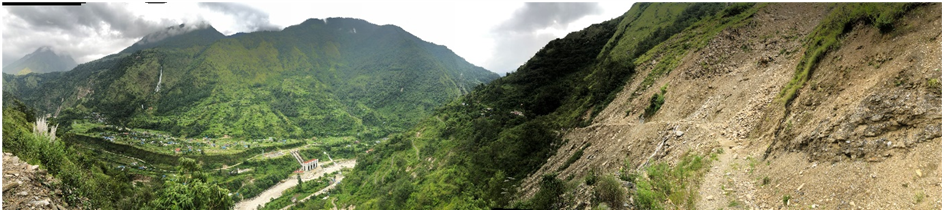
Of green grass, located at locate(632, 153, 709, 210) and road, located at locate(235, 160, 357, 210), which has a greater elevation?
road, located at locate(235, 160, 357, 210)

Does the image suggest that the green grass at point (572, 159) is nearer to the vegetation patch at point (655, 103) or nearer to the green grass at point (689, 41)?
the vegetation patch at point (655, 103)

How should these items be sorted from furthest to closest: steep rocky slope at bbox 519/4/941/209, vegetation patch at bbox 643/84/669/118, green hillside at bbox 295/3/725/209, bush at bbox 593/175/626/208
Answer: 1. green hillside at bbox 295/3/725/209
2. vegetation patch at bbox 643/84/669/118
3. bush at bbox 593/175/626/208
4. steep rocky slope at bbox 519/4/941/209

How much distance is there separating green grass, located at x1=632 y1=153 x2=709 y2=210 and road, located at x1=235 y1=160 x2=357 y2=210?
69.0 m

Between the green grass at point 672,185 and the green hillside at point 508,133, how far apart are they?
11.1ft

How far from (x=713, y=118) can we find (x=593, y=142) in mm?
6710

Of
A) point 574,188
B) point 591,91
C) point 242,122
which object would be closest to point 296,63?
point 242,122

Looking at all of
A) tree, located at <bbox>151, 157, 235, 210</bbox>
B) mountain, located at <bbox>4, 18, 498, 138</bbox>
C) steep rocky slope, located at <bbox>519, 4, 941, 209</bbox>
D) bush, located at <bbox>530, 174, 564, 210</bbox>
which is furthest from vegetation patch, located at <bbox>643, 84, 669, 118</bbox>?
mountain, located at <bbox>4, 18, 498, 138</bbox>

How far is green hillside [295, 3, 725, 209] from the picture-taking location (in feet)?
81.8

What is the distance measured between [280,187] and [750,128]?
267 feet

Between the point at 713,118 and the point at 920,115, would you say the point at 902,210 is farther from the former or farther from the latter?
the point at 713,118

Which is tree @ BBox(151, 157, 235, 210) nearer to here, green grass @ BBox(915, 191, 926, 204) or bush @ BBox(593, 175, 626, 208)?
bush @ BBox(593, 175, 626, 208)

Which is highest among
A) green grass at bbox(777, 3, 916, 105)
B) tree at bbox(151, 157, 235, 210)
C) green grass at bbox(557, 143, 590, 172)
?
tree at bbox(151, 157, 235, 210)

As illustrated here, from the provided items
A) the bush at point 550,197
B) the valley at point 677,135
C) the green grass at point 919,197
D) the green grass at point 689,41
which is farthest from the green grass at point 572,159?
the green grass at point 919,197

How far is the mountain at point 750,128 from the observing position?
7715 millimetres
